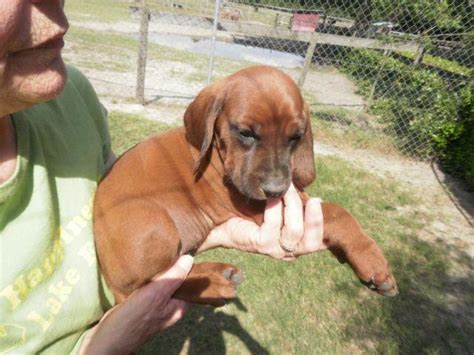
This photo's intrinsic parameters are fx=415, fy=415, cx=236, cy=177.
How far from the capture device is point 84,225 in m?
1.71

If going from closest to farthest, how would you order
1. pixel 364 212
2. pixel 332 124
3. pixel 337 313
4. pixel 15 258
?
pixel 15 258
pixel 337 313
pixel 364 212
pixel 332 124

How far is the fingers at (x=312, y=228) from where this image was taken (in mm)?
1950

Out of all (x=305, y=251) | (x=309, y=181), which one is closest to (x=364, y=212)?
(x=309, y=181)

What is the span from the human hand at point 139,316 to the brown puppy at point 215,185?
0.42ft

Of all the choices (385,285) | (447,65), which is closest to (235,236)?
(385,285)

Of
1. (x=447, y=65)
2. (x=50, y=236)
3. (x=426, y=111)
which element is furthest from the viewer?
(x=447, y=65)

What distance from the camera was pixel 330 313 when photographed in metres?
4.07

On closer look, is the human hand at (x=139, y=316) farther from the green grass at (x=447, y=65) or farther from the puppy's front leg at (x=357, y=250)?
the green grass at (x=447, y=65)

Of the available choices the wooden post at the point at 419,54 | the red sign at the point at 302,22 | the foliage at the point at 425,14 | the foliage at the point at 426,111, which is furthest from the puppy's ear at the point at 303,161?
the red sign at the point at 302,22

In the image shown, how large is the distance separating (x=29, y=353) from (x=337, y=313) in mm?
3242

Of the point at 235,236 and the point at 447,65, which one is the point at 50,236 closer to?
the point at 235,236

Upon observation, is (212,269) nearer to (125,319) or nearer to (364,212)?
(125,319)

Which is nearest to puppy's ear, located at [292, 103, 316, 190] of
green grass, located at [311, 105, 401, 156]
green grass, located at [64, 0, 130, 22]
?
green grass, located at [311, 105, 401, 156]

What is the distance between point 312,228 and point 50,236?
114cm
